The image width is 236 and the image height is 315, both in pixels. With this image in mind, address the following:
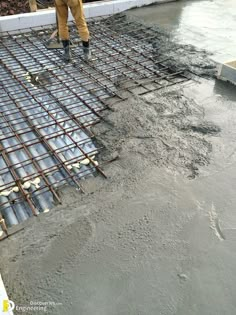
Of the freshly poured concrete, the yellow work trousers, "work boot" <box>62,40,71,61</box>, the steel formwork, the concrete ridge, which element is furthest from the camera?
the concrete ridge

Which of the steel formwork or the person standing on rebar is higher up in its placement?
the person standing on rebar

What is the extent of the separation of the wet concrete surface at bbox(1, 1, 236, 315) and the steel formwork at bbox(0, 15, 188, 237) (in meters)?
0.24

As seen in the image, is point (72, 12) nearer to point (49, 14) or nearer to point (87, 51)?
point (87, 51)

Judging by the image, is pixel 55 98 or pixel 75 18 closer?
pixel 55 98

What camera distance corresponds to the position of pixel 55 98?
4.30 m

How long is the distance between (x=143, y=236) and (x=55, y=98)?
2.58m

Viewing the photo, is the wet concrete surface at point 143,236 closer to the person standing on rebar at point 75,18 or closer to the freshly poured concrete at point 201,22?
the person standing on rebar at point 75,18

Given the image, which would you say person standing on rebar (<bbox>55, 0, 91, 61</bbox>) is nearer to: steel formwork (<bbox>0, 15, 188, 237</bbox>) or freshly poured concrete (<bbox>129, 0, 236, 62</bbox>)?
steel formwork (<bbox>0, 15, 188, 237</bbox>)

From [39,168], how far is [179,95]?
231 centimetres

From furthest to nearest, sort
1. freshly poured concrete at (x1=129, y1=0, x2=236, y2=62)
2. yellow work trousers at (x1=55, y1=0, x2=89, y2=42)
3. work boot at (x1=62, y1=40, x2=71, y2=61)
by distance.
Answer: freshly poured concrete at (x1=129, y1=0, x2=236, y2=62) → work boot at (x1=62, y1=40, x2=71, y2=61) → yellow work trousers at (x1=55, y1=0, x2=89, y2=42)

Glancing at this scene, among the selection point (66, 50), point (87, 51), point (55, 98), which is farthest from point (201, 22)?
point (55, 98)

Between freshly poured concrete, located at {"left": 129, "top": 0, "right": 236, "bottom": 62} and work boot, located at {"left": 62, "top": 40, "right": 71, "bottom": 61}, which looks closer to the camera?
work boot, located at {"left": 62, "top": 40, "right": 71, "bottom": 61}

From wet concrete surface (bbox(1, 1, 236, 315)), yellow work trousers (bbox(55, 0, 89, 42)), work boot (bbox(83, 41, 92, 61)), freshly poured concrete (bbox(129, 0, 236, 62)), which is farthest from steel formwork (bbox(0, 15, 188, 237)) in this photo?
freshly poured concrete (bbox(129, 0, 236, 62))

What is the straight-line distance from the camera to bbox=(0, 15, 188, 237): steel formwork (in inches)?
119
